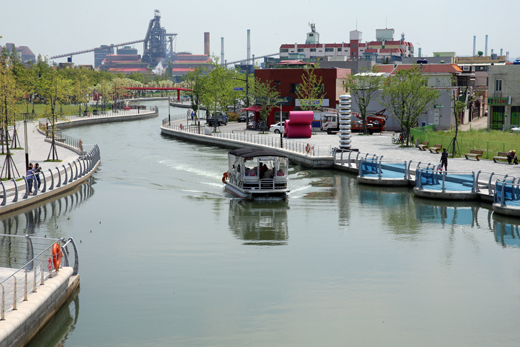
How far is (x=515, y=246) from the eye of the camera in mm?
21750

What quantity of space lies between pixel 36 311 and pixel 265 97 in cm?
5993

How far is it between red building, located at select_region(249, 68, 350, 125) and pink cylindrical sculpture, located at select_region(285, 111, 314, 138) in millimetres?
12182

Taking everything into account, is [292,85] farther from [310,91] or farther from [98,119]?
[98,119]

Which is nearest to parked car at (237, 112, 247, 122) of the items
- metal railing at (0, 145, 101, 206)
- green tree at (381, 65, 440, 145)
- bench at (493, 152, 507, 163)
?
green tree at (381, 65, 440, 145)

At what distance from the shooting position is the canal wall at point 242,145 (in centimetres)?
4216

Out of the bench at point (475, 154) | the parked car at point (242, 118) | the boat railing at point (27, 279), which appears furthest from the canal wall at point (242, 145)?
the boat railing at point (27, 279)

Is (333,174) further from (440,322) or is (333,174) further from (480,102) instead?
(480,102)

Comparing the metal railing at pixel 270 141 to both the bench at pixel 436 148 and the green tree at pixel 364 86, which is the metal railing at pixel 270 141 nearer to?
the bench at pixel 436 148

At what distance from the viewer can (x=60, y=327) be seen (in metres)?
14.5

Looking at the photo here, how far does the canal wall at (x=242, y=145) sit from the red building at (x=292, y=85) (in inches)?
378

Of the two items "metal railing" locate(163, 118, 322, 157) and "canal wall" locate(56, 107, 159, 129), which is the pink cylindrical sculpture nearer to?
"metal railing" locate(163, 118, 322, 157)

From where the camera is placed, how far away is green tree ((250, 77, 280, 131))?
67.8m

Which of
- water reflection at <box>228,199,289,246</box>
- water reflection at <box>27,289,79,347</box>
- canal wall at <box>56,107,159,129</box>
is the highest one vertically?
canal wall at <box>56,107,159,129</box>

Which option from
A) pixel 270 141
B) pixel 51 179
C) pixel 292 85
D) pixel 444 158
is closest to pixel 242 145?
pixel 270 141
